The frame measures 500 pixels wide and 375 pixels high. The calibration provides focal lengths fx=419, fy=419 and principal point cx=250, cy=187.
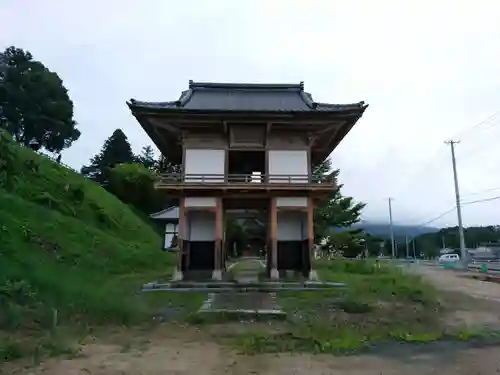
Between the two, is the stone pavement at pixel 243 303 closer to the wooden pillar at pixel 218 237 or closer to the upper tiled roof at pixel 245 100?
the wooden pillar at pixel 218 237

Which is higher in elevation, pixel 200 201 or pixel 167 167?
pixel 167 167

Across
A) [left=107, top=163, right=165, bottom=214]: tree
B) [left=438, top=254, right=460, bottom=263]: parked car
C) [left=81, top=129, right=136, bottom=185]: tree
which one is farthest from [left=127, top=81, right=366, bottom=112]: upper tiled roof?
[left=81, top=129, right=136, bottom=185]: tree

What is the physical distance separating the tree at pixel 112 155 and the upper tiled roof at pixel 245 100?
36.5 m

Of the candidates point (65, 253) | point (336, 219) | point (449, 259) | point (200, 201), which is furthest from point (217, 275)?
point (449, 259)

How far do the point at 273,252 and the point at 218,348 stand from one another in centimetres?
1066

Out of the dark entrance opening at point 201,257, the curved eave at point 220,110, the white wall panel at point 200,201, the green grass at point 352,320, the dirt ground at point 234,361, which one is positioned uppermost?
the curved eave at point 220,110

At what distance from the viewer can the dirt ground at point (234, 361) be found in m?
5.79

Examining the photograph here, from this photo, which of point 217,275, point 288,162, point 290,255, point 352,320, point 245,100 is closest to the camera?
point 352,320

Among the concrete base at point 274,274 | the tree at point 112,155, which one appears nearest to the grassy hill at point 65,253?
the concrete base at point 274,274

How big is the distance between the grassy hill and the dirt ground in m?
2.35

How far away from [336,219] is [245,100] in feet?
57.5

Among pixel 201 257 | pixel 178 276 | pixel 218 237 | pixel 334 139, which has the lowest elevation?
pixel 178 276

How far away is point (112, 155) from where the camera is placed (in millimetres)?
56094

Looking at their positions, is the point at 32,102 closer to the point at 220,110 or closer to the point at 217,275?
the point at 220,110
